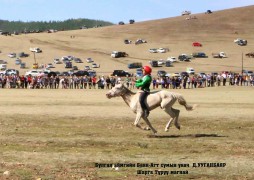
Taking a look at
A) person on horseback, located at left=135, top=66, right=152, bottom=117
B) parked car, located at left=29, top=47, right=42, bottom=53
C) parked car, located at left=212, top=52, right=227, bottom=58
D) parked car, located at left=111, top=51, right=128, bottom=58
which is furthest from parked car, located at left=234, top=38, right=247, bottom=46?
person on horseback, located at left=135, top=66, right=152, bottom=117

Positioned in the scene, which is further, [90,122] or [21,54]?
[21,54]

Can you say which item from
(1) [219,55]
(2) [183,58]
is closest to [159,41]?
(1) [219,55]

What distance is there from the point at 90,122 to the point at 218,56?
329 ft

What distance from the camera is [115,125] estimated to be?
75.4 ft

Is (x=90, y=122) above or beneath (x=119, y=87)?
beneath

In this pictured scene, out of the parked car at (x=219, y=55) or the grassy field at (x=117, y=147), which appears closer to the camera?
the grassy field at (x=117, y=147)

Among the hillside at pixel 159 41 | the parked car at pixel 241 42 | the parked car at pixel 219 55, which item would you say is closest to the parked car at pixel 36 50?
the hillside at pixel 159 41

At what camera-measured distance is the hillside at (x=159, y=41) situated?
115m

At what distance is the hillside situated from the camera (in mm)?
114750

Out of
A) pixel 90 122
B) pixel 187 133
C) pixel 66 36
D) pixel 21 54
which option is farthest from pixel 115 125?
pixel 66 36

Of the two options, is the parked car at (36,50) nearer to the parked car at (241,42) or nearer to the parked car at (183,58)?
the parked car at (183,58)

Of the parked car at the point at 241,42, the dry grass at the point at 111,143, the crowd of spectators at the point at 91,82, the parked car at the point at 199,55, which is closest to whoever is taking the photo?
the dry grass at the point at 111,143

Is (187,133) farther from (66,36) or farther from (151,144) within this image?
(66,36)

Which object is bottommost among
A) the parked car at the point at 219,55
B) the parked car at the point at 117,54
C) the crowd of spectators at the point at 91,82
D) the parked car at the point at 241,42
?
the crowd of spectators at the point at 91,82
